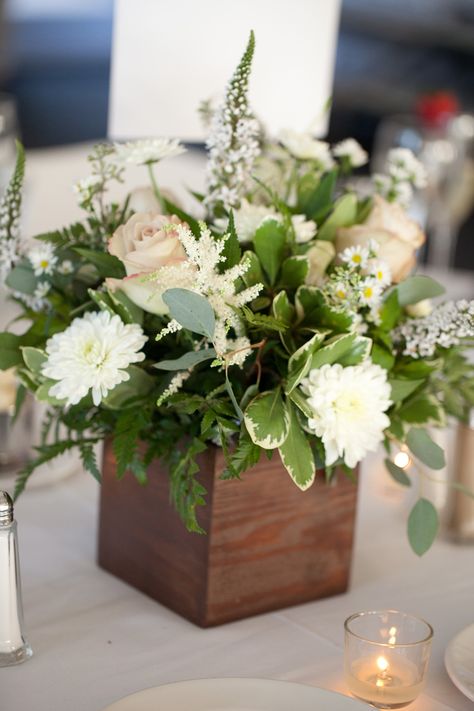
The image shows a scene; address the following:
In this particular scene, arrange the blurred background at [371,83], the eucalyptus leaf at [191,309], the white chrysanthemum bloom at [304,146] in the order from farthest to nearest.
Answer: the blurred background at [371,83]
the white chrysanthemum bloom at [304,146]
the eucalyptus leaf at [191,309]

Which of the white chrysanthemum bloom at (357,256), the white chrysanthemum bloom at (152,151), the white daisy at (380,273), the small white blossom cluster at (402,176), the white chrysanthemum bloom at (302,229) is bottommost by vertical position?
the white daisy at (380,273)

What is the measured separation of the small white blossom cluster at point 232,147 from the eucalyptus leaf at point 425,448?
0.80 ft

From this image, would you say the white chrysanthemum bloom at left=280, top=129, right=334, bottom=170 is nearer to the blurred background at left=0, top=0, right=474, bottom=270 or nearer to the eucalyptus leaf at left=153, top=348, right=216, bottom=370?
the eucalyptus leaf at left=153, top=348, right=216, bottom=370

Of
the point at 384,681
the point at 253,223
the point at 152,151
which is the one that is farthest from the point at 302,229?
the point at 384,681

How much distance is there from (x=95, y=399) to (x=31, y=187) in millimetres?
1144

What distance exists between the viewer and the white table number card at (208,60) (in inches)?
36.6

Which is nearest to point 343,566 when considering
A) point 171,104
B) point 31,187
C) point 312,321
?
point 312,321

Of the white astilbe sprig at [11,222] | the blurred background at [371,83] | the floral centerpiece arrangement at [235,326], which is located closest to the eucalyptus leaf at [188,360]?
the floral centerpiece arrangement at [235,326]

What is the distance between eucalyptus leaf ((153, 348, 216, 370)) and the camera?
26.5 inches

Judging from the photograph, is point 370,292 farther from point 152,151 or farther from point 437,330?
point 152,151

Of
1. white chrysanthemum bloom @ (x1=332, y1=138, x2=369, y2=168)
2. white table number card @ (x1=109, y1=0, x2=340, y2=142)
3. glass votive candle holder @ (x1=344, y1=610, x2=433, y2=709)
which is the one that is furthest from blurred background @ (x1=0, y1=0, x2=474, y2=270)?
glass votive candle holder @ (x1=344, y1=610, x2=433, y2=709)

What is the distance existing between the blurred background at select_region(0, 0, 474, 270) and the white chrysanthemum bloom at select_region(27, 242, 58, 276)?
713 mm

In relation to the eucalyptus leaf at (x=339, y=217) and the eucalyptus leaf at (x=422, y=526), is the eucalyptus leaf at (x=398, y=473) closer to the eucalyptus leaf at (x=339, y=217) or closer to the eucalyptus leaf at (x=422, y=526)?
the eucalyptus leaf at (x=422, y=526)

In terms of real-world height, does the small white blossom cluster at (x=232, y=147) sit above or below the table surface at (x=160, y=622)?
above
